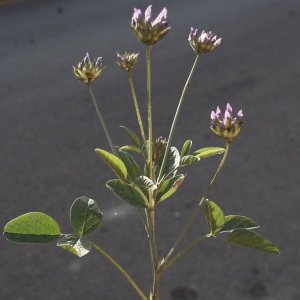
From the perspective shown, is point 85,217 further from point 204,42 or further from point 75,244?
point 204,42

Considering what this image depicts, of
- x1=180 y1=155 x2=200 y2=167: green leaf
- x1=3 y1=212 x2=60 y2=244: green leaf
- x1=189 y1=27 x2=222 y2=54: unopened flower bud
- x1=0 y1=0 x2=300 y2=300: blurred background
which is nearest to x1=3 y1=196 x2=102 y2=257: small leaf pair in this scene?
x1=3 y1=212 x2=60 y2=244: green leaf

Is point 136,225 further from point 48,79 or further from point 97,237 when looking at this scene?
point 48,79

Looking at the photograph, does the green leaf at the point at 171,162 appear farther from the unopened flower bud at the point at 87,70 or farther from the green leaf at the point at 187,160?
the unopened flower bud at the point at 87,70

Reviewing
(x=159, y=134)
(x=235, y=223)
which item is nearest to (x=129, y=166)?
(x=235, y=223)

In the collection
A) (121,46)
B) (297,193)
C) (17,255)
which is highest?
(121,46)

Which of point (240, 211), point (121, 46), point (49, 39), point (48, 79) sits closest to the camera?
point (240, 211)

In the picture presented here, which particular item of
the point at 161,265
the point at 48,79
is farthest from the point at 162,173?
the point at 48,79
